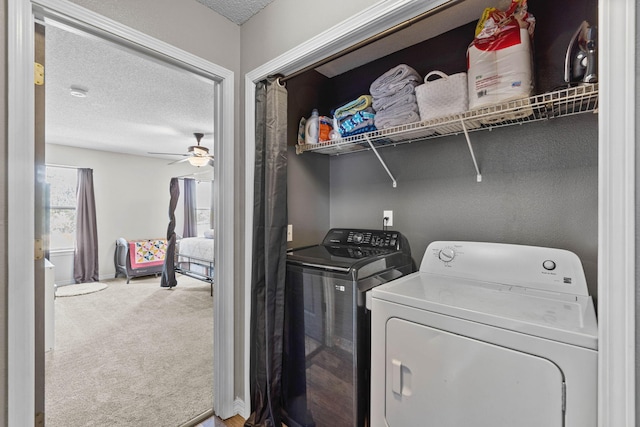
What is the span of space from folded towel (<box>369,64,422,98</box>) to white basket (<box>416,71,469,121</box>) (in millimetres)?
113

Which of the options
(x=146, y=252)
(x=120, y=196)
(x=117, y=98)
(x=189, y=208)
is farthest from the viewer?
(x=189, y=208)

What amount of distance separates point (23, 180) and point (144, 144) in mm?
4530

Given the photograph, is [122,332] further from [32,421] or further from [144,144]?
[144,144]

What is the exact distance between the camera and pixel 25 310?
117 centimetres

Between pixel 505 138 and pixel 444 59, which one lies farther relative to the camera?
pixel 444 59

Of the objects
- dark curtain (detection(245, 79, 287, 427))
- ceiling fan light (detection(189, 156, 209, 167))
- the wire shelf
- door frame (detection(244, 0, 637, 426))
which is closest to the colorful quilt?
ceiling fan light (detection(189, 156, 209, 167))

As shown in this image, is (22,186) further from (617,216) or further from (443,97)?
(617,216)

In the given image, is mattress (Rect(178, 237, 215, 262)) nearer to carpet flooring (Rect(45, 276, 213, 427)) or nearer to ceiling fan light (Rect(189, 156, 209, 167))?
carpet flooring (Rect(45, 276, 213, 427))

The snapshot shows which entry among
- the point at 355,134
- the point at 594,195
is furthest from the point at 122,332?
the point at 594,195

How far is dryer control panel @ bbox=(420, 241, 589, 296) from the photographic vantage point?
48.8 inches

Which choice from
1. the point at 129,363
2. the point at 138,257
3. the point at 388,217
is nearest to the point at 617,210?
the point at 388,217

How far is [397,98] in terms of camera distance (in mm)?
1599

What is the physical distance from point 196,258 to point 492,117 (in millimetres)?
4730

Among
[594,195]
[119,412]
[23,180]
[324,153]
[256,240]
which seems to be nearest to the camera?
[23,180]
